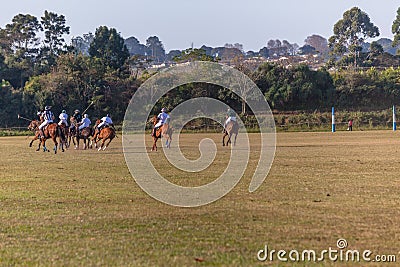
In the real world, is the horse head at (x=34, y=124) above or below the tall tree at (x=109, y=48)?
below

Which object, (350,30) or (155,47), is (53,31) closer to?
(350,30)

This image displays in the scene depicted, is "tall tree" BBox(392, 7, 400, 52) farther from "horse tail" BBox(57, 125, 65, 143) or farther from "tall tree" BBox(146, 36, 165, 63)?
"tall tree" BBox(146, 36, 165, 63)

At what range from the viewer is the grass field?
790 cm

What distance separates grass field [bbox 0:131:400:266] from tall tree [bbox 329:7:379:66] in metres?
88.0

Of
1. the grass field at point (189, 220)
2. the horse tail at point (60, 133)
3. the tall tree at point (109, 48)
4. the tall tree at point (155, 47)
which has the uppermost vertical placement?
the tall tree at point (155, 47)

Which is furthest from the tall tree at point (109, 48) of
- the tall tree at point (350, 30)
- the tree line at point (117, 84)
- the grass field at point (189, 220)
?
the grass field at point (189, 220)

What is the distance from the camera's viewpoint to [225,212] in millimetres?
10977

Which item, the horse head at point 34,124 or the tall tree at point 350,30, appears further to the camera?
the tall tree at point 350,30

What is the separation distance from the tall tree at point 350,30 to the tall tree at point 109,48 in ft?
120

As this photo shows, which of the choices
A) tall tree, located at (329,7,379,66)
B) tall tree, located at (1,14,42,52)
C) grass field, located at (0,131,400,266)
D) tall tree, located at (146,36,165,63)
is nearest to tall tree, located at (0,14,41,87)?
tall tree, located at (1,14,42,52)

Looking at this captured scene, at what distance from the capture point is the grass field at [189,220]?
7.90 meters

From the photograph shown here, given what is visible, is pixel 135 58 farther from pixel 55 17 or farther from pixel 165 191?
pixel 165 191

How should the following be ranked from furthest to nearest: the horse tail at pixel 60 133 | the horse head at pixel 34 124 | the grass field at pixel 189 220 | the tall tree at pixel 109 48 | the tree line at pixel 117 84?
the tall tree at pixel 109 48
the tree line at pixel 117 84
the horse head at pixel 34 124
the horse tail at pixel 60 133
the grass field at pixel 189 220

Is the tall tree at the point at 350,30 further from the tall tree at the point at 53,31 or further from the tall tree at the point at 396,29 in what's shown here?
the tall tree at the point at 53,31
